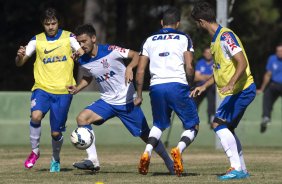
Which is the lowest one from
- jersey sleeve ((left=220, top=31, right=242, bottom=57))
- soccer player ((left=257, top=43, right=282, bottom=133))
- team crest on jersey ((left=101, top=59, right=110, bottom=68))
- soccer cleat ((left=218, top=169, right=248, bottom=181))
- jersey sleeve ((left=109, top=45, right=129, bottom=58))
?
soccer player ((left=257, top=43, right=282, bottom=133))

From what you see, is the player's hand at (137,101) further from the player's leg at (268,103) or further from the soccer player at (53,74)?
the player's leg at (268,103)

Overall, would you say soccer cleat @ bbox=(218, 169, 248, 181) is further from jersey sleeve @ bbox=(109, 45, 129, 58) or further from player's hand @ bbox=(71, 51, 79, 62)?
player's hand @ bbox=(71, 51, 79, 62)

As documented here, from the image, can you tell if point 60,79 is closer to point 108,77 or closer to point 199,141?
point 108,77

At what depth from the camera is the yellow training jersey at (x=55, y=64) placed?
14117mm

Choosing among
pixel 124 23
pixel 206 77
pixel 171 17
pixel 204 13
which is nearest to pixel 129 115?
pixel 171 17

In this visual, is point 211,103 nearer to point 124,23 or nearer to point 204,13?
point 204,13

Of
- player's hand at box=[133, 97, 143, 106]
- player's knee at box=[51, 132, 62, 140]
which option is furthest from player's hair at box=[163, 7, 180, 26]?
player's knee at box=[51, 132, 62, 140]

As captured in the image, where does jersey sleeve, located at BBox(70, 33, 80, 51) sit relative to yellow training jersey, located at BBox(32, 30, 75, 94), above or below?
above

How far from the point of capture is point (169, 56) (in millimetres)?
12445

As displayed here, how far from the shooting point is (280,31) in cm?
3145

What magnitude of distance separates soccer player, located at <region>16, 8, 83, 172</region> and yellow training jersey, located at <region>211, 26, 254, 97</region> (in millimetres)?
2532

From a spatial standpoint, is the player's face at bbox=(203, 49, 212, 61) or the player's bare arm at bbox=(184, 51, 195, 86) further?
the player's face at bbox=(203, 49, 212, 61)

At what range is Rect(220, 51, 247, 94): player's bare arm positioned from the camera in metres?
11.7

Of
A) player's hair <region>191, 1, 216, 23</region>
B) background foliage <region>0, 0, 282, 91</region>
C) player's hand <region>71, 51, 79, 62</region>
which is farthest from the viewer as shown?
background foliage <region>0, 0, 282, 91</region>
